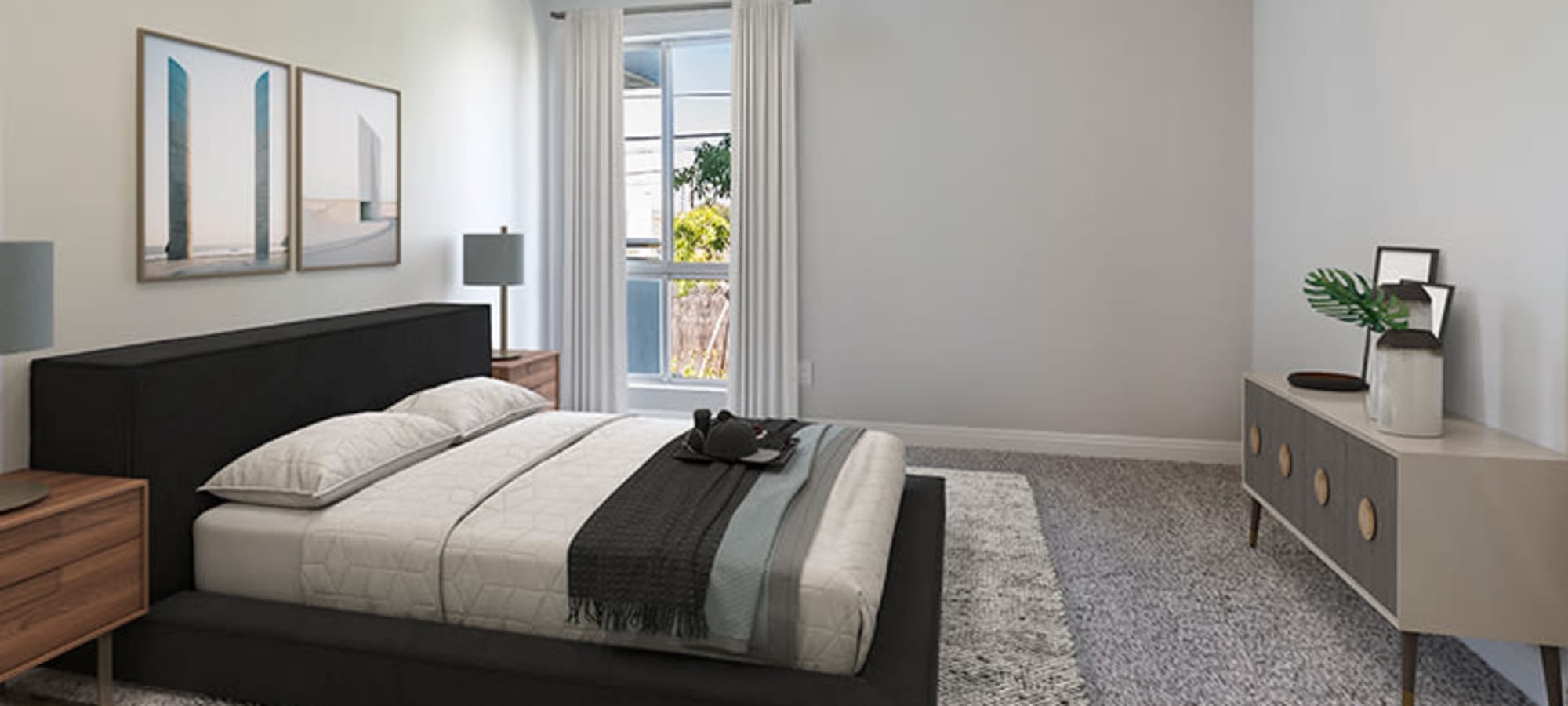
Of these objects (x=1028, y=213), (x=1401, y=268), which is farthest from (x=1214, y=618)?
(x=1028, y=213)

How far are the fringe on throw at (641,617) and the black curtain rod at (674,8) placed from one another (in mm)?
3844

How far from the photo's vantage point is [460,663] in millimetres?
1861

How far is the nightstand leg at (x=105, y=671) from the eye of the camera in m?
2.01

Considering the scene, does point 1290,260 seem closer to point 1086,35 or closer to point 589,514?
point 1086,35

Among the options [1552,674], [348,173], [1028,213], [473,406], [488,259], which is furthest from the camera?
[1028,213]

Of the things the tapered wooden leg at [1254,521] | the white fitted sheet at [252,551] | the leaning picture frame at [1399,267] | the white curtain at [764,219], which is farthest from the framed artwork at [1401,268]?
the white fitted sheet at [252,551]

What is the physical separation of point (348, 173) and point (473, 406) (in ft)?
4.29

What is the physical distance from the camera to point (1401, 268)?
276 cm

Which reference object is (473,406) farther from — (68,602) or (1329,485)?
(1329,485)

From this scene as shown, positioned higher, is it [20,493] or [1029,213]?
[1029,213]

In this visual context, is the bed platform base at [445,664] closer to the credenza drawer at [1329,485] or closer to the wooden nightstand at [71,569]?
the wooden nightstand at [71,569]

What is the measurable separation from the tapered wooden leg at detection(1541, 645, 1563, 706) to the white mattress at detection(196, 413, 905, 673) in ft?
5.07

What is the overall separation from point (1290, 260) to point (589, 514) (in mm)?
3419

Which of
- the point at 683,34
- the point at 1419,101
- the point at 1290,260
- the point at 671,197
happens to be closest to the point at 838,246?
the point at 671,197
